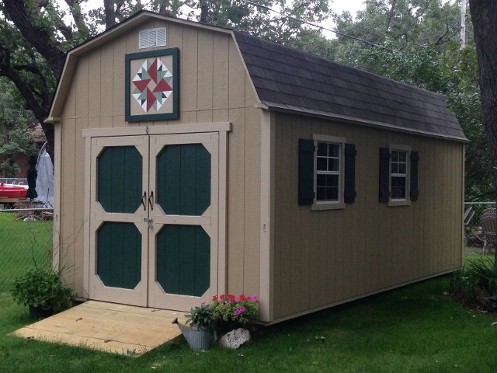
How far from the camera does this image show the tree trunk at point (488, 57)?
7883 mm

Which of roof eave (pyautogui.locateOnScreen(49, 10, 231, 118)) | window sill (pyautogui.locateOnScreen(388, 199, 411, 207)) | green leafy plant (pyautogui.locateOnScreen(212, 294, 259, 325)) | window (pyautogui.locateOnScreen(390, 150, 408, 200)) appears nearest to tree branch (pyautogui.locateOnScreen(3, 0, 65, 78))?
roof eave (pyautogui.locateOnScreen(49, 10, 231, 118))

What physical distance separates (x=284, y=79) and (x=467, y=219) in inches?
395

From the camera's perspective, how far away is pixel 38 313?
25.7 feet

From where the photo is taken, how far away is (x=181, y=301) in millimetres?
7488

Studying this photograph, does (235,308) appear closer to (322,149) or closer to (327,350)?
(327,350)

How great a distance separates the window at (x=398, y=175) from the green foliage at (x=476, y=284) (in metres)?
1.34

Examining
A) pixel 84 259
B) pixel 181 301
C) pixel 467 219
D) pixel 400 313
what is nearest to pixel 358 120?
pixel 400 313

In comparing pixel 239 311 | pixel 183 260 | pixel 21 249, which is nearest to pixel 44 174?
pixel 21 249

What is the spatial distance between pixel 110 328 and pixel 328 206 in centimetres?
281

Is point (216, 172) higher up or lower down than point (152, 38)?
lower down

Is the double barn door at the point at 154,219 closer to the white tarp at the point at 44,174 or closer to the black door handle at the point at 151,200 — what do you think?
the black door handle at the point at 151,200

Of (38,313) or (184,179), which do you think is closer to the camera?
(184,179)

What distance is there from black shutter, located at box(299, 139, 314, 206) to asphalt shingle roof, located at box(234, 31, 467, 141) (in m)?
0.38

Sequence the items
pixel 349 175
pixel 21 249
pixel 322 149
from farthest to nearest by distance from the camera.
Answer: pixel 21 249 → pixel 349 175 → pixel 322 149
